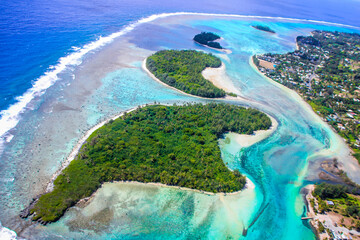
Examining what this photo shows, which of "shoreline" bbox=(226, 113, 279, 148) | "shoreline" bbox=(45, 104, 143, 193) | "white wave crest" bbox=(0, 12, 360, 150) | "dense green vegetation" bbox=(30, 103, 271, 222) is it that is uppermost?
"white wave crest" bbox=(0, 12, 360, 150)

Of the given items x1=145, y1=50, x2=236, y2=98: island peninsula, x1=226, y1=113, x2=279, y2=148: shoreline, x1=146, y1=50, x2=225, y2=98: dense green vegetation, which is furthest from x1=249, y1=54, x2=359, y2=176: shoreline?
x1=226, y1=113, x2=279, y2=148: shoreline

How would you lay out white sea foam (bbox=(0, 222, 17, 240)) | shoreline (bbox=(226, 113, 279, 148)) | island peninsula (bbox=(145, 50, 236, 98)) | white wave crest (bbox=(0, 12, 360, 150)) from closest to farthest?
white sea foam (bbox=(0, 222, 17, 240)), white wave crest (bbox=(0, 12, 360, 150)), shoreline (bbox=(226, 113, 279, 148)), island peninsula (bbox=(145, 50, 236, 98))

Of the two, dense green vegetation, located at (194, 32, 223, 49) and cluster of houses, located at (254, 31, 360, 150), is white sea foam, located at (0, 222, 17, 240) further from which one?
dense green vegetation, located at (194, 32, 223, 49)

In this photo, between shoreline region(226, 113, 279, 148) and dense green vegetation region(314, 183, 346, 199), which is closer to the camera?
dense green vegetation region(314, 183, 346, 199)

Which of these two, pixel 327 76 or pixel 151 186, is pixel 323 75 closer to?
pixel 327 76

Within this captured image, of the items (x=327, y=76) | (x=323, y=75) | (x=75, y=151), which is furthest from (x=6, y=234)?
(x=323, y=75)
